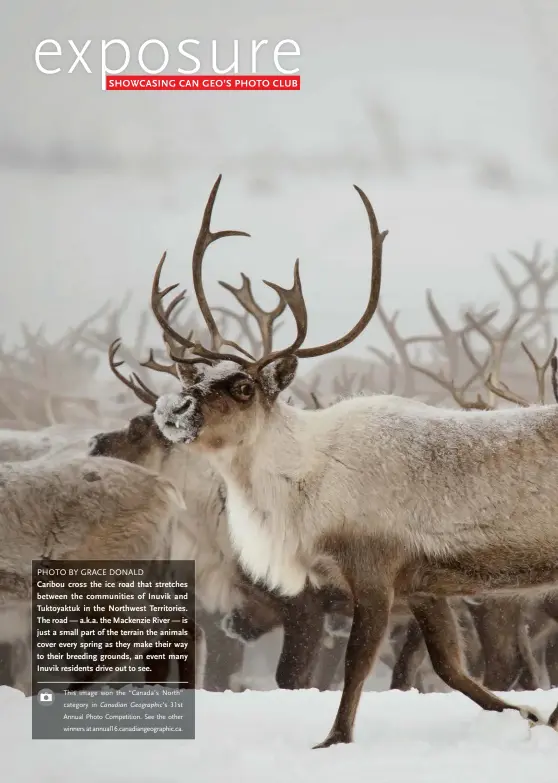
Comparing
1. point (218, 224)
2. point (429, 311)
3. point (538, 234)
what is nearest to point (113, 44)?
point (218, 224)

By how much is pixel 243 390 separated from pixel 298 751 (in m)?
1.09

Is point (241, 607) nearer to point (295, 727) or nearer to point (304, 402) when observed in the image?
point (295, 727)

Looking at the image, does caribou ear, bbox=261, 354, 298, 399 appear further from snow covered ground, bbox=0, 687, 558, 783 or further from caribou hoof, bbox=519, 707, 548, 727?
caribou hoof, bbox=519, 707, 548, 727

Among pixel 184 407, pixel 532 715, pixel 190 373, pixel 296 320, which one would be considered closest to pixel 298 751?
pixel 532 715

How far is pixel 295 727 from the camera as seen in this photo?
3.34 metres

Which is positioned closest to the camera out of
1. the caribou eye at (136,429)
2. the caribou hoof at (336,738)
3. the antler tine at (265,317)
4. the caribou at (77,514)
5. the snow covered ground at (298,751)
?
the snow covered ground at (298,751)

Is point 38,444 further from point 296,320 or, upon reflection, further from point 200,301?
point 296,320

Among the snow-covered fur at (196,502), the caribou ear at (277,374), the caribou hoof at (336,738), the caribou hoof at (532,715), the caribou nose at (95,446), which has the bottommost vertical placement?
the caribou hoof at (336,738)

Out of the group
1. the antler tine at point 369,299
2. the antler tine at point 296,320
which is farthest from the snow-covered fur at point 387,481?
the antler tine at point 369,299

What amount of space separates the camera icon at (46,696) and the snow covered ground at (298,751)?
0.08 metres

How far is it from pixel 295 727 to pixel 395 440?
959 millimetres

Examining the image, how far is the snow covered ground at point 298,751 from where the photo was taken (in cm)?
287
